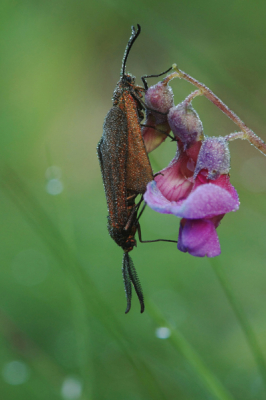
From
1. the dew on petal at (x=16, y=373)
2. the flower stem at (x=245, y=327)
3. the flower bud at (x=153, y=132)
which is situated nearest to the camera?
the flower bud at (x=153, y=132)

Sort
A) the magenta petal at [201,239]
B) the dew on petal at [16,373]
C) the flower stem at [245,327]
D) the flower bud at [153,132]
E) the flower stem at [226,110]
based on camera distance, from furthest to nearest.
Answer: the dew on petal at [16,373] < the flower stem at [245,327] < the flower bud at [153,132] < the flower stem at [226,110] < the magenta petal at [201,239]

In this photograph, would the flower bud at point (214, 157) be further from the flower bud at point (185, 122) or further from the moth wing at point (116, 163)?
the moth wing at point (116, 163)

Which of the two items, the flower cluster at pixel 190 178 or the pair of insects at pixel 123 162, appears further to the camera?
the pair of insects at pixel 123 162

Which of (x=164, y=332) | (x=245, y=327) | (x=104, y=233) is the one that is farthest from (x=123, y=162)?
(x=104, y=233)

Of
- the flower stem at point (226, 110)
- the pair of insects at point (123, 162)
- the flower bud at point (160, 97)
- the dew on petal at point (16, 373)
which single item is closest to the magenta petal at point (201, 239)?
the pair of insects at point (123, 162)

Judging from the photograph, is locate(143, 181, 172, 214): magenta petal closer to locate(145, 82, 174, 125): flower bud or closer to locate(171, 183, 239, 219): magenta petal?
locate(171, 183, 239, 219): magenta petal

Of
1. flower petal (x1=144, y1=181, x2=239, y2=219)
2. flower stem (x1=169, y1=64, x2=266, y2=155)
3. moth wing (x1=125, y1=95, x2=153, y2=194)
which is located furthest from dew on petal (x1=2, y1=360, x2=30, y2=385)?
flower stem (x1=169, y1=64, x2=266, y2=155)
